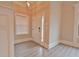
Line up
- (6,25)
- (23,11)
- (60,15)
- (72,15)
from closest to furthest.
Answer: (6,25), (72,15), (60,15), (23,11)

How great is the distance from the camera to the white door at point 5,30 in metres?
1.50

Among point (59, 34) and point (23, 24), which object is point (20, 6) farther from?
point (59, 34)

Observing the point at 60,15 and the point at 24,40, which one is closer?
the point at 60,15

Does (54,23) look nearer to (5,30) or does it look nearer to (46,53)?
(46,53)

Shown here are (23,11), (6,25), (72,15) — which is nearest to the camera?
(6,25)

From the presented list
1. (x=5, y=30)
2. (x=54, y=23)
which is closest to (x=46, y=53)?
(x=54, y=23)

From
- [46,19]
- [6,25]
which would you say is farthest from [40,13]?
[6,25]

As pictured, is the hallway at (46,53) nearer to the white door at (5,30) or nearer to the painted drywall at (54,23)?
the painted drywall at (54,23)

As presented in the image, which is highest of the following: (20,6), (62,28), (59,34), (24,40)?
(20,6)

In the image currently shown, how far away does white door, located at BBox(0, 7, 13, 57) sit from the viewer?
150 cm

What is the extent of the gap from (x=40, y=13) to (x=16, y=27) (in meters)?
1.56

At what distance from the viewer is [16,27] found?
502cm

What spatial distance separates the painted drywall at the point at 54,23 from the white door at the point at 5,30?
2609 millimetres

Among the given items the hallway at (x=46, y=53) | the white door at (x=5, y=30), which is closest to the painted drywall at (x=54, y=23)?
the hallway at (x=46, y=53)
